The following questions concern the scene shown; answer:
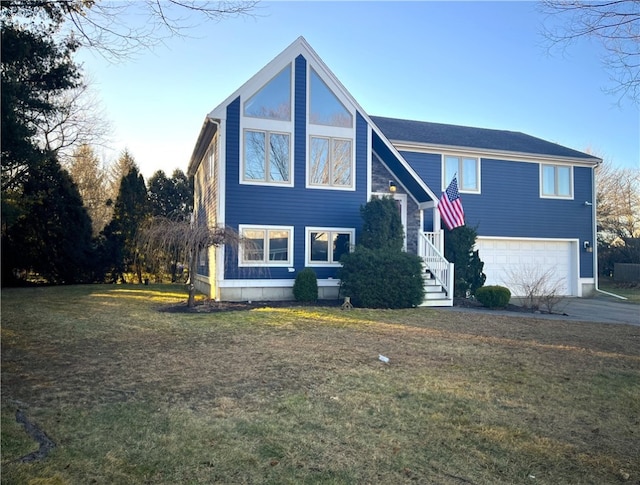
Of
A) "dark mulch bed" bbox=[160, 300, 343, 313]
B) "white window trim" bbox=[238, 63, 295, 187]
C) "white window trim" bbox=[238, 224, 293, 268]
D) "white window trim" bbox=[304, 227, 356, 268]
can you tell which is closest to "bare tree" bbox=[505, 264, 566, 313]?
"white window trim" bbox=[304, 227, 356, 268]

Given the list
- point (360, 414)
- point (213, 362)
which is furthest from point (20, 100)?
point (360, 414)

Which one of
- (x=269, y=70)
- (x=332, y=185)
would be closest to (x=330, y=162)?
(x=332, y=185)

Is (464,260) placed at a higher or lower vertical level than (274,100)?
lower

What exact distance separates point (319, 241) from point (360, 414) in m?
10.4

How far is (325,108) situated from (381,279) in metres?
5.82

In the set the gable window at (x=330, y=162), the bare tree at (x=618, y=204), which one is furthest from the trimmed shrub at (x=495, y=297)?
the bare tree at (x=618, y=204)

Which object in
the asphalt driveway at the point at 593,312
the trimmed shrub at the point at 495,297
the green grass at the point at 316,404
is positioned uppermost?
the trimmed shrub at the point at 495,297

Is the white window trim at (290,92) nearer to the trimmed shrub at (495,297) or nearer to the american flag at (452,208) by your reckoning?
the american flag at (452,208)

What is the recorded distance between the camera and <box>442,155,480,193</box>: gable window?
1880cm

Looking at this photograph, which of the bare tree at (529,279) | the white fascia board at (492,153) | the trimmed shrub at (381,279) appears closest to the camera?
the trimmed shrub at (381,279)

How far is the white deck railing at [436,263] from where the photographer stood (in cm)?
1487

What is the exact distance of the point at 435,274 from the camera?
49.5ft

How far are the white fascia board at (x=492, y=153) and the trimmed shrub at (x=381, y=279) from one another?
6.11 m

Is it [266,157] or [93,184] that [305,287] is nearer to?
[266,157]
